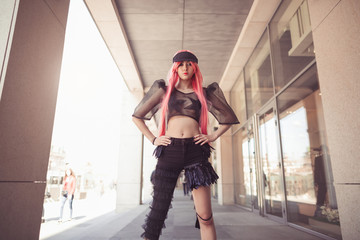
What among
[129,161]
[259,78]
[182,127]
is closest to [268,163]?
[259,78]

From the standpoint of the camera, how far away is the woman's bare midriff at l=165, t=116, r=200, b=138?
1827mm

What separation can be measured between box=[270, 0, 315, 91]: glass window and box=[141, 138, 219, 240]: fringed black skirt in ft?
9.17

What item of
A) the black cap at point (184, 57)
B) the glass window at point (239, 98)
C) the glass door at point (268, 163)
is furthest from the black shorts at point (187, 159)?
the glass window at point (239, 98)

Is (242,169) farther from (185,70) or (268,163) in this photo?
(185,70)

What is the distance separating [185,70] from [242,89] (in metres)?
5.87

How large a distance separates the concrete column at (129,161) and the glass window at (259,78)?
403 cm

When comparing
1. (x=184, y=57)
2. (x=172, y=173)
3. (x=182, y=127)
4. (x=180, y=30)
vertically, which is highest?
(x=180, y=30)

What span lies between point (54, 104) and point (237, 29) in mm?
4629

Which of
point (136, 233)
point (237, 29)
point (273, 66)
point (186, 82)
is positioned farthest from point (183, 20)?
point (136, 233)

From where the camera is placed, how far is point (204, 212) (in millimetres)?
1683

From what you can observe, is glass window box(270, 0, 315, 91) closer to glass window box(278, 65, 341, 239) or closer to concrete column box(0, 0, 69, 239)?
glass window box(278, 65, 341, 239)

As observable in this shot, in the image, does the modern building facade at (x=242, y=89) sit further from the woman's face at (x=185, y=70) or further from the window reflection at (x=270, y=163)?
the woman's face at (x=185, y=70)

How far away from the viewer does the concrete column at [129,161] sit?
311 inches

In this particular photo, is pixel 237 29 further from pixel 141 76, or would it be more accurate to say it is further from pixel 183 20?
pixel 141 76
